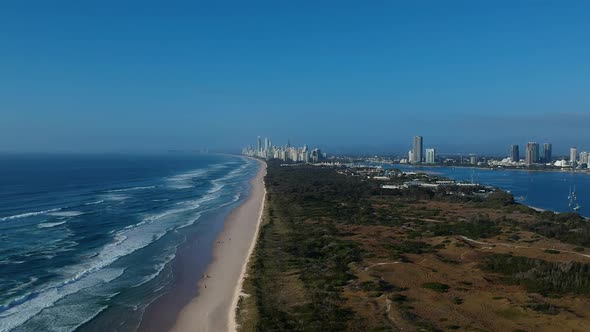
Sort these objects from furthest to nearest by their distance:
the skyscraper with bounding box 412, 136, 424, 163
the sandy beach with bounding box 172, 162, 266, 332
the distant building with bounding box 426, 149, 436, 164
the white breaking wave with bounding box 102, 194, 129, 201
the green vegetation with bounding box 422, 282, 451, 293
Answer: the skyscraper with bounding box 412, 136, 424, 163, the distant building with bounding box 426, 149, 436, 164, the white breaking wave with bounding box 102, 194, 129, 201, the green vegetation with bounding box 422, 282, 451, 293, the sandy beach with bounding box 172, 162, 266, 332

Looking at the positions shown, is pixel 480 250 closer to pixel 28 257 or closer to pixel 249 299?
pixel 249 299

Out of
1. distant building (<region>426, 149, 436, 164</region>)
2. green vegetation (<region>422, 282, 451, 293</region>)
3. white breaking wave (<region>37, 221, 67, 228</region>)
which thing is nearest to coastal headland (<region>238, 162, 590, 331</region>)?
green vegetation (<region>422, 282, 451, 293</region>)

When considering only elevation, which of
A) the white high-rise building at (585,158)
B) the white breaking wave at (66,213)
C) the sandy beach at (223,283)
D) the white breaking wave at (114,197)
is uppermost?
the white high-rise building at (585,158)

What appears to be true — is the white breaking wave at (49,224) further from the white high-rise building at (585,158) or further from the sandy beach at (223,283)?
the white high-rise building at (585,158)

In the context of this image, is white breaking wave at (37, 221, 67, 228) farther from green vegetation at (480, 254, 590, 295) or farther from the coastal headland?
green vegetation at (480, 254, 590, 295)

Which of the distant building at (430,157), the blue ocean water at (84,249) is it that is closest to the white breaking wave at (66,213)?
the blue ocean water at (84,249)

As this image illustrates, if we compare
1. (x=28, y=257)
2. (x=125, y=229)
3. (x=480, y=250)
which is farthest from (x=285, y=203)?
(x=28, y=257)
